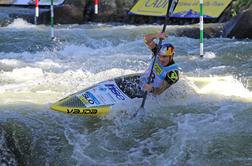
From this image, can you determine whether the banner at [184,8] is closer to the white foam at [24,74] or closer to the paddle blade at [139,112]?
the white foam at [24,74]

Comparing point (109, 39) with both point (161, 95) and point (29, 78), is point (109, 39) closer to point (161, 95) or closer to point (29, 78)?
point (29, 78)

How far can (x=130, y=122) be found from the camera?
18.9ft

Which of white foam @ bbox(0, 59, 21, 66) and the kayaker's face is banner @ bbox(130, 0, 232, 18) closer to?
white foam @ bbox(0, 59, 21, 66)

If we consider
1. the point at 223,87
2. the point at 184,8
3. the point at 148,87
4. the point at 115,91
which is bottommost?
the point at 184,8

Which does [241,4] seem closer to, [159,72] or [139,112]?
[159,72]

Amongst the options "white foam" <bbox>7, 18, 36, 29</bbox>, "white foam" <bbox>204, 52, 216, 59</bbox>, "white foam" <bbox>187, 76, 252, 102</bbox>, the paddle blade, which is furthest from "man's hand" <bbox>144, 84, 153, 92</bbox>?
"white foam" <bbox>7, 18, 36, 29</bbox>

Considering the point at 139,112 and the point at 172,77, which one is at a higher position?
the point at 172,77

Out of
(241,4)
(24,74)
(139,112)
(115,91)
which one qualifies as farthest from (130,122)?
(241,4)

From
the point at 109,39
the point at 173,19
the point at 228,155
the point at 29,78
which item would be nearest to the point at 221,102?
the point at 228,155

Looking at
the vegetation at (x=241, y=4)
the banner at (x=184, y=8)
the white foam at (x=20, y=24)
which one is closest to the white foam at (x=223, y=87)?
the vegetation at (x=241, y=4)

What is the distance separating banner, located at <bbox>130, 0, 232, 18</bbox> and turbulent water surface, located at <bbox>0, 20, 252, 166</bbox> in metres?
5.23

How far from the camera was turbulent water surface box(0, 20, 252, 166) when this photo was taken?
496 centimetres

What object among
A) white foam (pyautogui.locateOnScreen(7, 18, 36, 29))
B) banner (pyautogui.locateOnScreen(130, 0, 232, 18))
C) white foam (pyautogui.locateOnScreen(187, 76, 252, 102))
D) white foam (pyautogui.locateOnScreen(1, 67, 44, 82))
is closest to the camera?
white foam (pyautogui.locateOnScreen(187, 76, 252, 102))

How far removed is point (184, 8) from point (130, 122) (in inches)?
390
